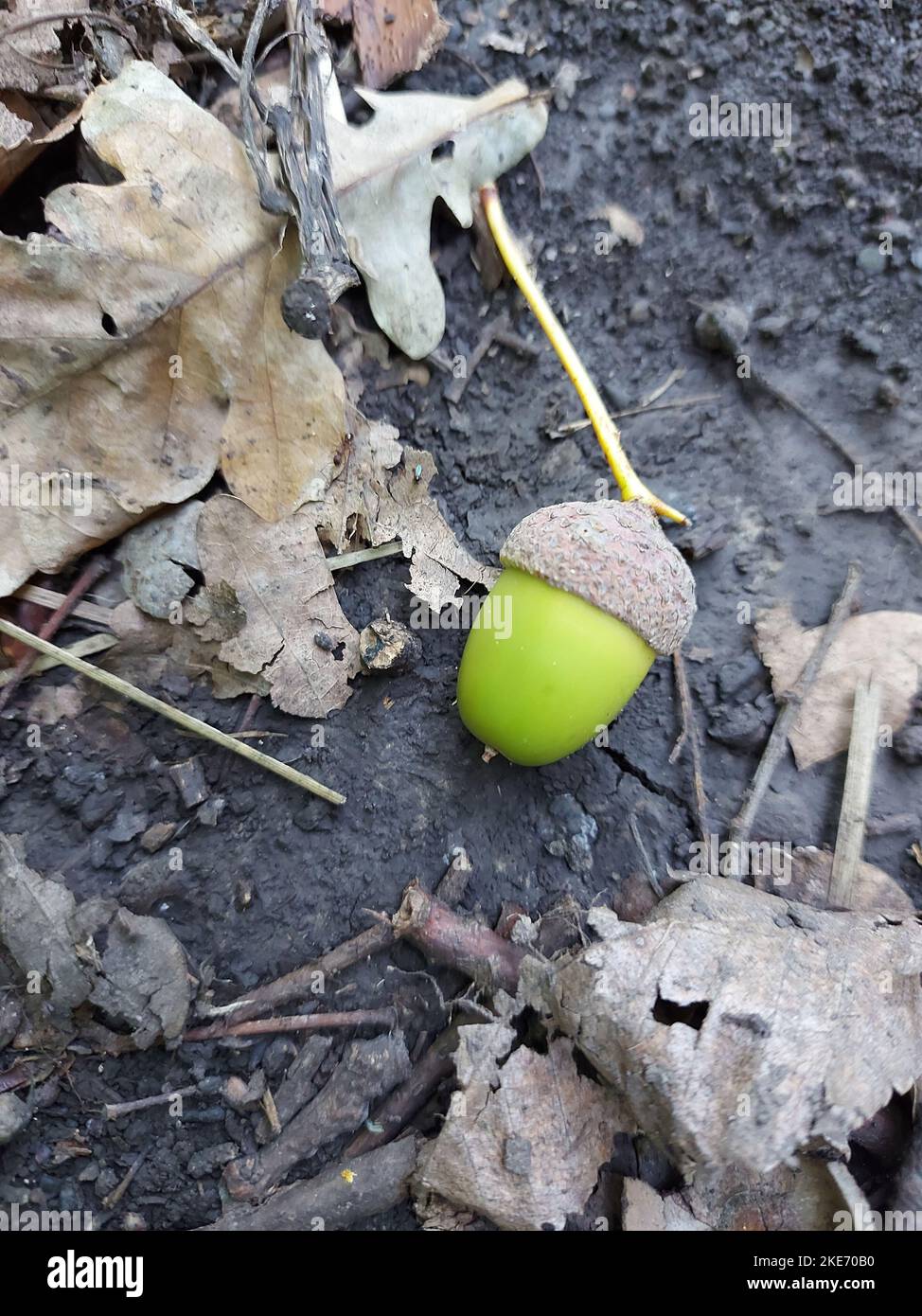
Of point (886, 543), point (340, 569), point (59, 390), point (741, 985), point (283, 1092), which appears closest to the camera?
point (741, 985)

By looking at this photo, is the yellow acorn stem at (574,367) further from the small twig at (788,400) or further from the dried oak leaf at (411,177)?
the small twig at (788,400)

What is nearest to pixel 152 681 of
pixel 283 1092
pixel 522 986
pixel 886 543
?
pixel 283 1092

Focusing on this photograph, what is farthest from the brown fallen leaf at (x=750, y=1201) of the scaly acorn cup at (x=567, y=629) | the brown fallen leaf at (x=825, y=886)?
the scaly acorn cup at (x=567, y=629)

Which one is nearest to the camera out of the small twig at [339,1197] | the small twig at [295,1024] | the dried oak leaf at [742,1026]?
the dried oak leaf at [742,1026]

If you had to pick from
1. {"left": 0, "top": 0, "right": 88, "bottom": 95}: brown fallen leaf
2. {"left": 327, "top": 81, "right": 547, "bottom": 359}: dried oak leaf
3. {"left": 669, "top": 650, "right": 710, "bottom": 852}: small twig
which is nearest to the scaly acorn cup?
{"left": 669, "top": 650, "right": 710, "bottom": 852}: small twig

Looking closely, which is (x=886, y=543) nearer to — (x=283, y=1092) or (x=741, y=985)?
(x=741, y=985)
